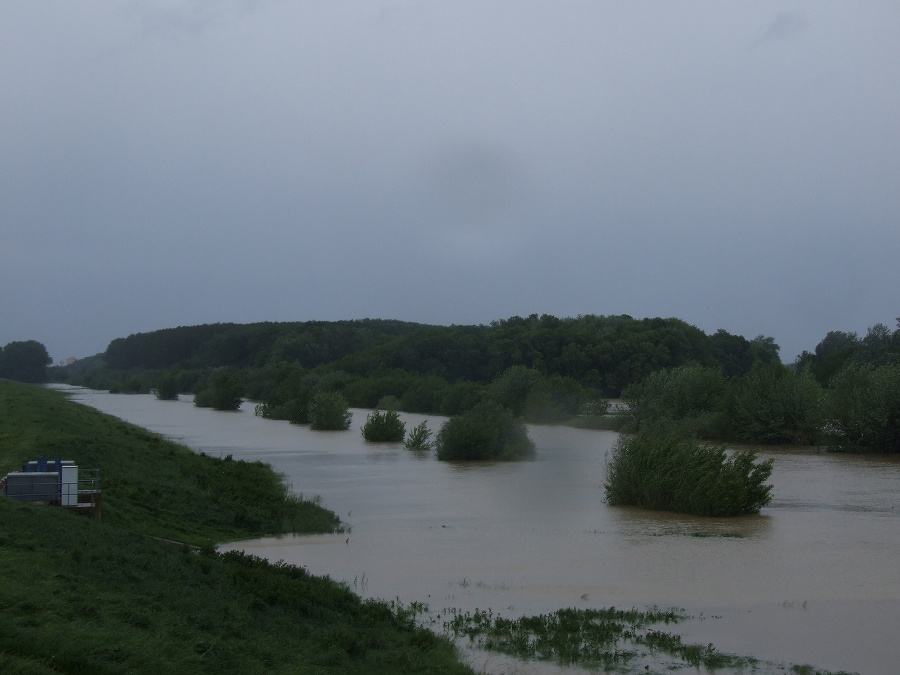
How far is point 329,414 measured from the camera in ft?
163

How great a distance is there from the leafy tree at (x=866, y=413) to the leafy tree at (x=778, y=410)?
2.35 metres

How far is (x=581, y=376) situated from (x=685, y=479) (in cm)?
4981

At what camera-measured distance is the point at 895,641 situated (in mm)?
11008

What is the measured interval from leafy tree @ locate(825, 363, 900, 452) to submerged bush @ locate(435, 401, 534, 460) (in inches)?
458

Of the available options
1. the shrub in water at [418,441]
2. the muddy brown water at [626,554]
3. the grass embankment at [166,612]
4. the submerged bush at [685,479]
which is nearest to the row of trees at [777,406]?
the muddy brown water at [626,554]

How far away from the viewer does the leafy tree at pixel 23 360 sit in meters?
94.4

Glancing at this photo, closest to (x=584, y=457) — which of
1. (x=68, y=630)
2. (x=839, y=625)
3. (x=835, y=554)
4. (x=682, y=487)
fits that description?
(x=682, y=487)

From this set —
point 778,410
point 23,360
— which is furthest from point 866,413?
point 23,360

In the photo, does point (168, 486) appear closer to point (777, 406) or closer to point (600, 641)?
point (600, 641)

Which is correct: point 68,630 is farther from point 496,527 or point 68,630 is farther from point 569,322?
point 569,322

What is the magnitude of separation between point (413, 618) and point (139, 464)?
42.6ft

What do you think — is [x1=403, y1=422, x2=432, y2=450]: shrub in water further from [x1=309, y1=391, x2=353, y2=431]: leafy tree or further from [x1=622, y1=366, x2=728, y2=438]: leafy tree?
[x1=309, y1=391, x2=353, y2=431]: leafy tree

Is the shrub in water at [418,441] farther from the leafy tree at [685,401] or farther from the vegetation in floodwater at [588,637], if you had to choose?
the vegetation in floodwater at [588,637]

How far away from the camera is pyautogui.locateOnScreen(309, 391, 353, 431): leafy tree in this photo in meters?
49.6
